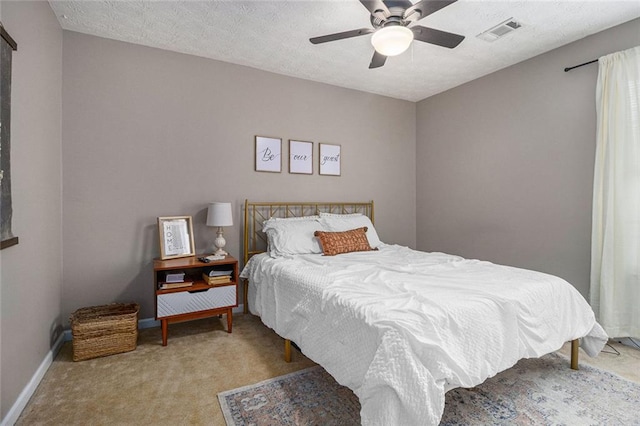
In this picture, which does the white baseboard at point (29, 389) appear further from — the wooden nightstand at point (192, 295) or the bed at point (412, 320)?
the bed at point (412, 320)

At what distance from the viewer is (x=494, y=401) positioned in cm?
191

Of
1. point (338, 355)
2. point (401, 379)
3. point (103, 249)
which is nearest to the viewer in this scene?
point (401, 379)

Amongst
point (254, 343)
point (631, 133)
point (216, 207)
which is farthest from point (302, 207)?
point (631, 133)

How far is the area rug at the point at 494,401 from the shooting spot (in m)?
1.76

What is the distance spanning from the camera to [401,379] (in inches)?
54.7

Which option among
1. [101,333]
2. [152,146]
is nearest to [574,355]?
[101,333]

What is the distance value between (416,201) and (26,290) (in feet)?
14.0

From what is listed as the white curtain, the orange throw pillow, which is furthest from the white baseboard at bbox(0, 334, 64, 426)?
the white curtain

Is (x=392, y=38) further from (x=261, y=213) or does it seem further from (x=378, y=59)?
(x=261, y=213)

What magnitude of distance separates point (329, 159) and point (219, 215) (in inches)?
62.7

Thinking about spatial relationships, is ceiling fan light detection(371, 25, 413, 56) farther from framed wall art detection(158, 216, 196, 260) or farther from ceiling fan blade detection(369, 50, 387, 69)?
framed wall art detection(158, 216, 196, 260)

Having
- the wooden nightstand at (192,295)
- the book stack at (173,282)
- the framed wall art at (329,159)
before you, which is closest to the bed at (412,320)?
the wooden nightstand at (192,295)

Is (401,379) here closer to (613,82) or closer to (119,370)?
(119,370)

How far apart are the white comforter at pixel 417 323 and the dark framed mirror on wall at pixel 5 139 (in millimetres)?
1652
